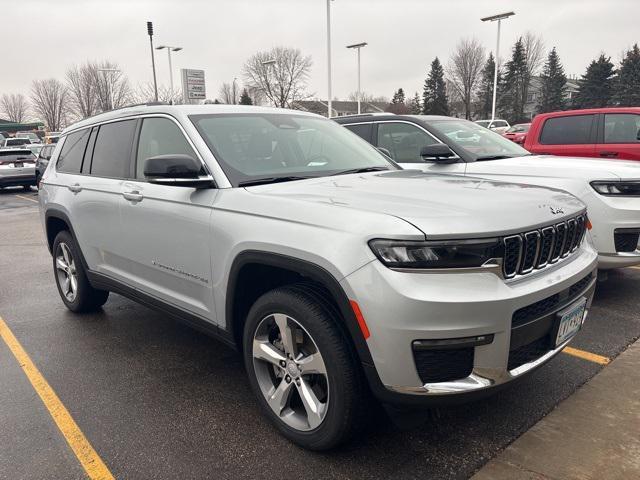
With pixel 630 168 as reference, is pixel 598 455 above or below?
below

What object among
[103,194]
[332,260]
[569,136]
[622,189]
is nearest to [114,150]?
[103,194]

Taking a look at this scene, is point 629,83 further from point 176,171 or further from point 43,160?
point 176,171

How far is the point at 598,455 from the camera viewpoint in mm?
2541

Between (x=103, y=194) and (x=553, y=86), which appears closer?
(x=103, y=194)

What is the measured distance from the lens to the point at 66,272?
5000mm

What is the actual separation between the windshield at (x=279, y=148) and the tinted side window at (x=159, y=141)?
15 cm

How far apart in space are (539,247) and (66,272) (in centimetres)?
430

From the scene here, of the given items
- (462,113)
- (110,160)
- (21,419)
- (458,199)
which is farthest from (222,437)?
(462,113)

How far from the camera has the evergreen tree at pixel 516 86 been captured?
62844mm

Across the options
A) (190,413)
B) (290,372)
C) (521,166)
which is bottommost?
(190,413)

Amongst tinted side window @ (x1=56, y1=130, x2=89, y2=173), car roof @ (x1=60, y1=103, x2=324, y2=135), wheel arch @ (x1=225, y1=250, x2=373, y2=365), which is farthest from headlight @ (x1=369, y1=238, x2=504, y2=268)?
tinted side window @ (x1=56, y1=130, x2=89, y2=173)

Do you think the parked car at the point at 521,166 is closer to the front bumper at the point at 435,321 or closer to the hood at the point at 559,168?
the hood at the point at 559,168

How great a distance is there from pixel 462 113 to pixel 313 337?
2853 inches

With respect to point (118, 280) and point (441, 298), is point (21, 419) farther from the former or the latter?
point (441, 298)
